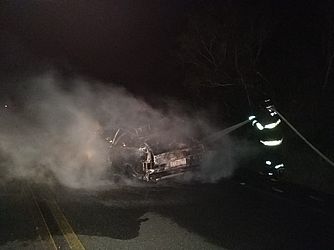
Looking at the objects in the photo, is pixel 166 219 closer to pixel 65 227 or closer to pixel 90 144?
pixel 65 227

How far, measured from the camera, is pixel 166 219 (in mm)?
7766

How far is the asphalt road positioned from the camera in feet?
21.3

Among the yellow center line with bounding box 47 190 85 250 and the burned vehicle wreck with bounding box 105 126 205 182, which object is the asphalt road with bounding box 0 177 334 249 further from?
the burned vehicle wreck with bounding box 105 126 205 182

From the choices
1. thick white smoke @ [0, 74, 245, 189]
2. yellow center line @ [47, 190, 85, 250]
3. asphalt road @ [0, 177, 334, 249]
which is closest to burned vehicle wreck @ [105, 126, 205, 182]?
thick white smoke @ [0, 74, 245, 189]

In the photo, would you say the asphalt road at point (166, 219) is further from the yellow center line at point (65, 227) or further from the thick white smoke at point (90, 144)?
the thick white smoke at point (90, 144)

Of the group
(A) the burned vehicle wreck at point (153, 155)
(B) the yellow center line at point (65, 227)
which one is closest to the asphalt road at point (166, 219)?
(B) the yellow center line at point (65, 227)

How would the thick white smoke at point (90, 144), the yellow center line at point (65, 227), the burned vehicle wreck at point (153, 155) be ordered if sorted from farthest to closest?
the thick white smoke at point (90, 144), the burned vehicle wreck at point (153, 155), the yellow center line at point (65, 227)

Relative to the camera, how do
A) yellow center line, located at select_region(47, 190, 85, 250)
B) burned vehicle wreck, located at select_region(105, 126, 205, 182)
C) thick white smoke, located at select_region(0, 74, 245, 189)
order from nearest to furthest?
yellow center line, located at select_region(47, 190, 85, 250) → burned vehicle wreck, located at select_region(105, 126, 205, 182) → thick white smoke, located at select_region(0, 74, 245, 189)

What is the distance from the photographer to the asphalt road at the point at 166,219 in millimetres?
6492

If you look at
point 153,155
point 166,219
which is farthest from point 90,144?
point 166,219

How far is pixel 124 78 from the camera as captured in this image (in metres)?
48.8

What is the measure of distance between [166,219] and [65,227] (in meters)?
1.75

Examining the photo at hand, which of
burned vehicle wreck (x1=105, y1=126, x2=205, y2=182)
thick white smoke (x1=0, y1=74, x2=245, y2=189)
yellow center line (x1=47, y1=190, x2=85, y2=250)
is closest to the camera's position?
yellow center line (x1=47, y1=190, x2=85, y2=250)

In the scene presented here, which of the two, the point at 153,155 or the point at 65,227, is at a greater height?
the point at 153,155
